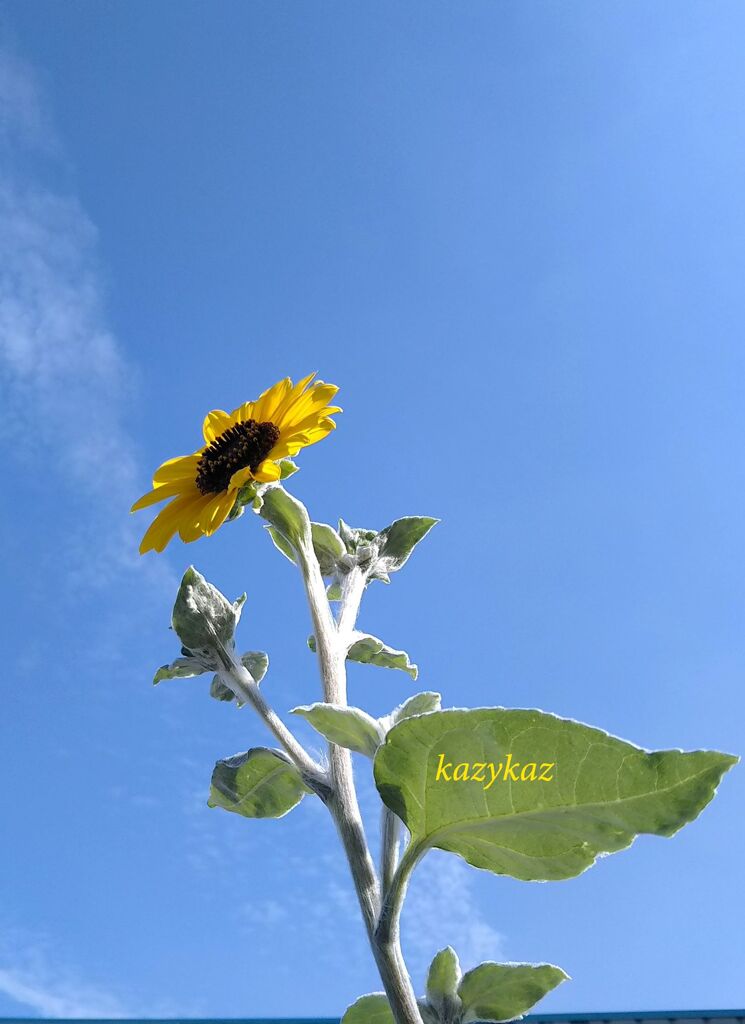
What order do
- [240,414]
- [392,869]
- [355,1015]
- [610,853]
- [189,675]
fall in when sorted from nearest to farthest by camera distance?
1. [610,853]
2. [392,869]
3. [355,1015]
4. [189,675]
5. [240,414]

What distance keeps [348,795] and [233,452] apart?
1.06 metres

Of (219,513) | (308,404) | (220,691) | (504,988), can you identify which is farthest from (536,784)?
(308,404)

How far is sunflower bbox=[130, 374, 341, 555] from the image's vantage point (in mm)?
2309

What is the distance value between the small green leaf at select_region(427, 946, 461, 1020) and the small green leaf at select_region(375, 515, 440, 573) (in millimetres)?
977

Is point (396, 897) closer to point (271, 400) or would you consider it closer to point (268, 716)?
point (268, 716)

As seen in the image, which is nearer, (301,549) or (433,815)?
(433,815)

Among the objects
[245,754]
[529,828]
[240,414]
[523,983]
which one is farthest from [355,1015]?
[240,414]

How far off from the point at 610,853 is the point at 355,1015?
2.71 feet

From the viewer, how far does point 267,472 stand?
2.18 meters

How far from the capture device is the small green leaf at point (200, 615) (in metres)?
2.07

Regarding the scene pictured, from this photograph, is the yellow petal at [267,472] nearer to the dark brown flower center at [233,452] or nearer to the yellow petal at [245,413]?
the dark brown flower center at [233,452]

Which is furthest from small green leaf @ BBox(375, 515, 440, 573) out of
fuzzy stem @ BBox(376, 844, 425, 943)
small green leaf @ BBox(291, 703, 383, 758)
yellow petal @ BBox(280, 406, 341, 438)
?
fuzzy stem @ BBox(376, 844, 425, 943)

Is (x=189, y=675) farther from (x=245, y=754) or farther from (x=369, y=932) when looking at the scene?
(x=369, y=932)

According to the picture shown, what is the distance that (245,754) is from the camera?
78.7 inches
